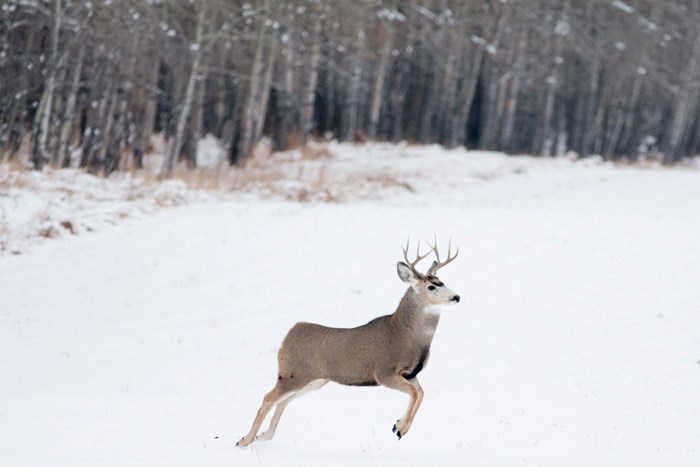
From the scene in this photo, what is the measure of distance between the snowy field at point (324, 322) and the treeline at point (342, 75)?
12.3 ft

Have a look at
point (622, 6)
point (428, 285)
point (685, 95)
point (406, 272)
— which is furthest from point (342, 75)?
point (428, 285)

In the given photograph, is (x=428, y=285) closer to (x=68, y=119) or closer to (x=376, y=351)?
Answer: (x=376, y=351)

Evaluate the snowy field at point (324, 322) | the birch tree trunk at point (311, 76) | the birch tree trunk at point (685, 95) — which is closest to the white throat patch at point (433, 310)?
the snowy field at point (324, 322)

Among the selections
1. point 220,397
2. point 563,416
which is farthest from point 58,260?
point 563,416

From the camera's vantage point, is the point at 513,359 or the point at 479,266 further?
the point at 479,266

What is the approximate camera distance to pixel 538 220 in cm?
1886

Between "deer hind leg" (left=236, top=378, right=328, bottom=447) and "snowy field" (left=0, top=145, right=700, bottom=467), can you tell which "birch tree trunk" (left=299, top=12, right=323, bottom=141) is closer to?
"snowy field" (left=0, top=145, right=700, bottom=467)

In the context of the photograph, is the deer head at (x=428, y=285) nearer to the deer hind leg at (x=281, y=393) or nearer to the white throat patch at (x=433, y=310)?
the white throat patch at (x=433, y=310)

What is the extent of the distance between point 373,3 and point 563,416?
23278 mm

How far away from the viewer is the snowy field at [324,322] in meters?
8.37

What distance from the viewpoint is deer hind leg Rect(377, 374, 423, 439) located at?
673 centimetres

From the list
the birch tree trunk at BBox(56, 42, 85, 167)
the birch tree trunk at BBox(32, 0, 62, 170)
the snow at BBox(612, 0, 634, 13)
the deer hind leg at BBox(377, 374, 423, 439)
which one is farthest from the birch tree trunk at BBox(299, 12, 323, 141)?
the deer hind leg at BBox(377, 374, 423, 439)

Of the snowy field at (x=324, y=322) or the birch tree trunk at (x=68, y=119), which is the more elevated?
the birch tree trunk at (x=68, y=119)

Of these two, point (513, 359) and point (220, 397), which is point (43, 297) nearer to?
point (220, 397)
